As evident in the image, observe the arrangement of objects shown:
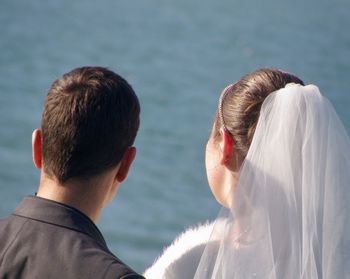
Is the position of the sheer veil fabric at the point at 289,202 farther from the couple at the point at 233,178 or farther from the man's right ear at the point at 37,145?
the man's right ear at the point at 37,145

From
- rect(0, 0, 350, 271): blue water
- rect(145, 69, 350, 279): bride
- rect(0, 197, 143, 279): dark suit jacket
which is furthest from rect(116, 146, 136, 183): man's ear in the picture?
rect(0, 0, 350, 271): blue water

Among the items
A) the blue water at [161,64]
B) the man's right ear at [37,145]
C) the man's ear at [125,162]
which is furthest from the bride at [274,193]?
the blue water at [161,64]

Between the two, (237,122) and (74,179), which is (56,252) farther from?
(237,122)

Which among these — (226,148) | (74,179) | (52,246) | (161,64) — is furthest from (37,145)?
(161,64)

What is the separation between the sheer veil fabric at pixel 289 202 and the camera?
2123mm

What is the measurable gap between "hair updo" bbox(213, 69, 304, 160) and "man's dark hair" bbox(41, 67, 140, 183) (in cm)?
36

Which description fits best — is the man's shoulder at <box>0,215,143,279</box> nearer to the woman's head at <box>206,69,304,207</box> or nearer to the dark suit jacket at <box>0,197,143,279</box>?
the dark suit jacket at <box>0,197,143,279</box>

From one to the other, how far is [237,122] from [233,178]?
5.0 inches

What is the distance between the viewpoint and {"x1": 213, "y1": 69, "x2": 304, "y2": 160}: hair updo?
7.28ft

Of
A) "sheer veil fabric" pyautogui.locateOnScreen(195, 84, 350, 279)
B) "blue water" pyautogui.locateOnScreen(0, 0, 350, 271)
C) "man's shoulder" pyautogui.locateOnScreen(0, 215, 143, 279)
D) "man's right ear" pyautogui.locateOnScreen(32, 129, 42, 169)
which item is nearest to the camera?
"man's shoulder" pyautogui.locateOnScreen(0, 215, 143, 279)

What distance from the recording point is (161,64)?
13648mm

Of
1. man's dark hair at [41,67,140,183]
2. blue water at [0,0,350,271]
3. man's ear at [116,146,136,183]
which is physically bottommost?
blue water at [0,0,350,271]

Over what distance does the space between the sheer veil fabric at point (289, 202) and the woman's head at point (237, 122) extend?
0.13 ft

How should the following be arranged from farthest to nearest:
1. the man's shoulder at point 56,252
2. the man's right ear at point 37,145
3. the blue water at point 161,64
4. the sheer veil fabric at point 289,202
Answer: the blue water at point 161,64, the sheer veil fabric at point 289,202, the man's right ear at point 37,145, the man's shoulder at point 56,252
